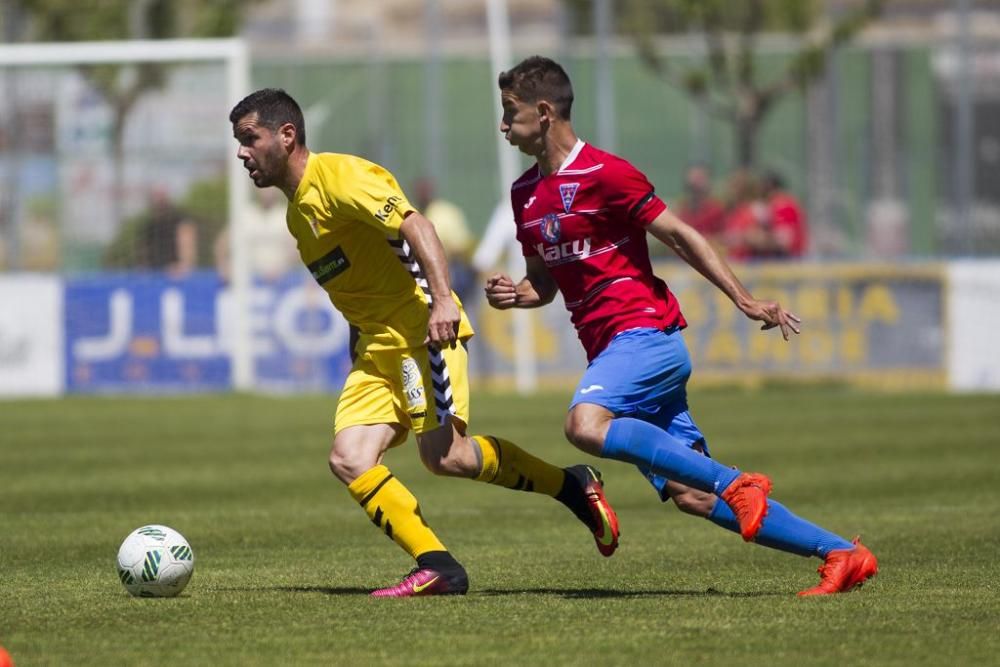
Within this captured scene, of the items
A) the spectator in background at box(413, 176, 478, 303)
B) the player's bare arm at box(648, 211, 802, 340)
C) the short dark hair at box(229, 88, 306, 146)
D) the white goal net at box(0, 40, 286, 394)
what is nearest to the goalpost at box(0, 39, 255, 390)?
the white goal net at box(0, 40, 286, 394)

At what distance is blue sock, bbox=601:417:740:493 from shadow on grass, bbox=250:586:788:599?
635 millimetres

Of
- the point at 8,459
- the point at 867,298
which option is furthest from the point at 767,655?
the point at 867,298

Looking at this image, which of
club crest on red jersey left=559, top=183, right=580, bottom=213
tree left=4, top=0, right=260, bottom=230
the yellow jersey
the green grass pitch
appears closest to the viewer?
the green grass pitch

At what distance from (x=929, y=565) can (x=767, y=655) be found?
2874 millimetres

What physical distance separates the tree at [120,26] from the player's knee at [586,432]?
16463mm

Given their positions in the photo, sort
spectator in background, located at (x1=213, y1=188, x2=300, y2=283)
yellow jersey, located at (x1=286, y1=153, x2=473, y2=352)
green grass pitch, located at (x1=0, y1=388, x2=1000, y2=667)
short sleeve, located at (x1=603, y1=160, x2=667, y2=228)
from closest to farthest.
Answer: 1. green grass pitch, located at (x1=0, y1=388, x2=1000, y2=667)
2. short sleeve, located at (x1=603, y1=160, x2=667, y2=228)
3. yellow jersey, located at (x1=286, y1=153, x2=473, y2=352)
4. spectator in background, located at (x1=213, y1=188, x2=300, y2=283)

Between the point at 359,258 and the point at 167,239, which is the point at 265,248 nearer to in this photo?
the point at 167,239

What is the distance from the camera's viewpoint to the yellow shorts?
8.24 metres

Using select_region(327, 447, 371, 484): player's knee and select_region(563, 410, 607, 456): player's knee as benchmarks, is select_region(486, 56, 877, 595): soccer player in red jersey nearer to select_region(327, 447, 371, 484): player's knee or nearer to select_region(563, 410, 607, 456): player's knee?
select_region(563, 410, 607, 456): player's knee

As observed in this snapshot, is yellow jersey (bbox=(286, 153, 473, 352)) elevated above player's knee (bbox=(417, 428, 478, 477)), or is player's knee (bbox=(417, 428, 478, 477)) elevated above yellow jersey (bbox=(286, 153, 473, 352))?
yellow jersey (bbox=(286, 153, 473, 352))

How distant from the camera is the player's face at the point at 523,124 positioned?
26.4 ft

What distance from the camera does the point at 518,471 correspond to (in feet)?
28.3

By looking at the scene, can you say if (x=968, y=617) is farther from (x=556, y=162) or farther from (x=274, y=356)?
(x=274, y=356)

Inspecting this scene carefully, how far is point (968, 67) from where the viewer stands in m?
23.5
